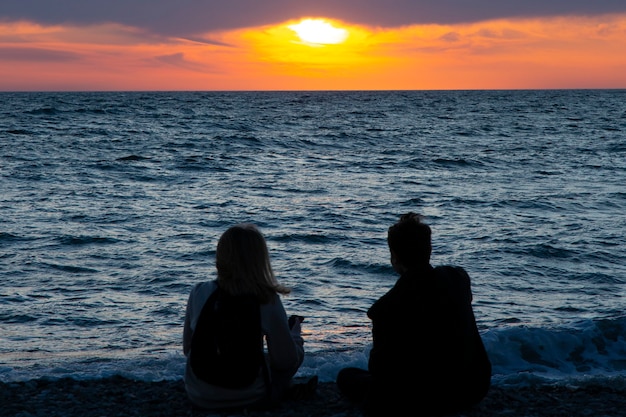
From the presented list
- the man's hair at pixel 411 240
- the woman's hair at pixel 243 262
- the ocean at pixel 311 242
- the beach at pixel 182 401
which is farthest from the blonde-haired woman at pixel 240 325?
the ocean at pixel 311 242

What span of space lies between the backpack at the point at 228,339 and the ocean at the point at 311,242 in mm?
967

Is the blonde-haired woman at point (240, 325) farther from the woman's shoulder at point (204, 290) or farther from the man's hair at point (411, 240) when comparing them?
the man's hair at point (411, 240)

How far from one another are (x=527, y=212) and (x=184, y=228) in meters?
7.98

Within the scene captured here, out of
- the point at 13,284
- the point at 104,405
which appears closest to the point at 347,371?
the point at 104,405

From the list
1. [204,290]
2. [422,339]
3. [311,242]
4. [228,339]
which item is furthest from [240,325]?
[311,242]

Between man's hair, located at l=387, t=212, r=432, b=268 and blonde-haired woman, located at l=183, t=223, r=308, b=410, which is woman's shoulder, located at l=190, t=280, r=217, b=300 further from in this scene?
man's hair, located at l=387, t=212, r=432, b=268

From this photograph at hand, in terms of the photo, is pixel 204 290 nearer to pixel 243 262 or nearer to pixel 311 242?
pixel 243 262

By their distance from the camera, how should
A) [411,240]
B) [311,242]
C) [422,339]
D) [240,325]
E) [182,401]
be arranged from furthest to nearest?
[311,242], [182,401], [240,325], [422,339], [411,240]

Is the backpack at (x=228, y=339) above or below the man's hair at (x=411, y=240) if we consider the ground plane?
below

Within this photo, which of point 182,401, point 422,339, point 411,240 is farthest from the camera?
point 182,401

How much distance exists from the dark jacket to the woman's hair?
26.6 inches

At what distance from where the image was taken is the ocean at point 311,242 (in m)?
6.97

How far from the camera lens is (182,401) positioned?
4859 mm

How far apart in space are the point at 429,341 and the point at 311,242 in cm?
908
